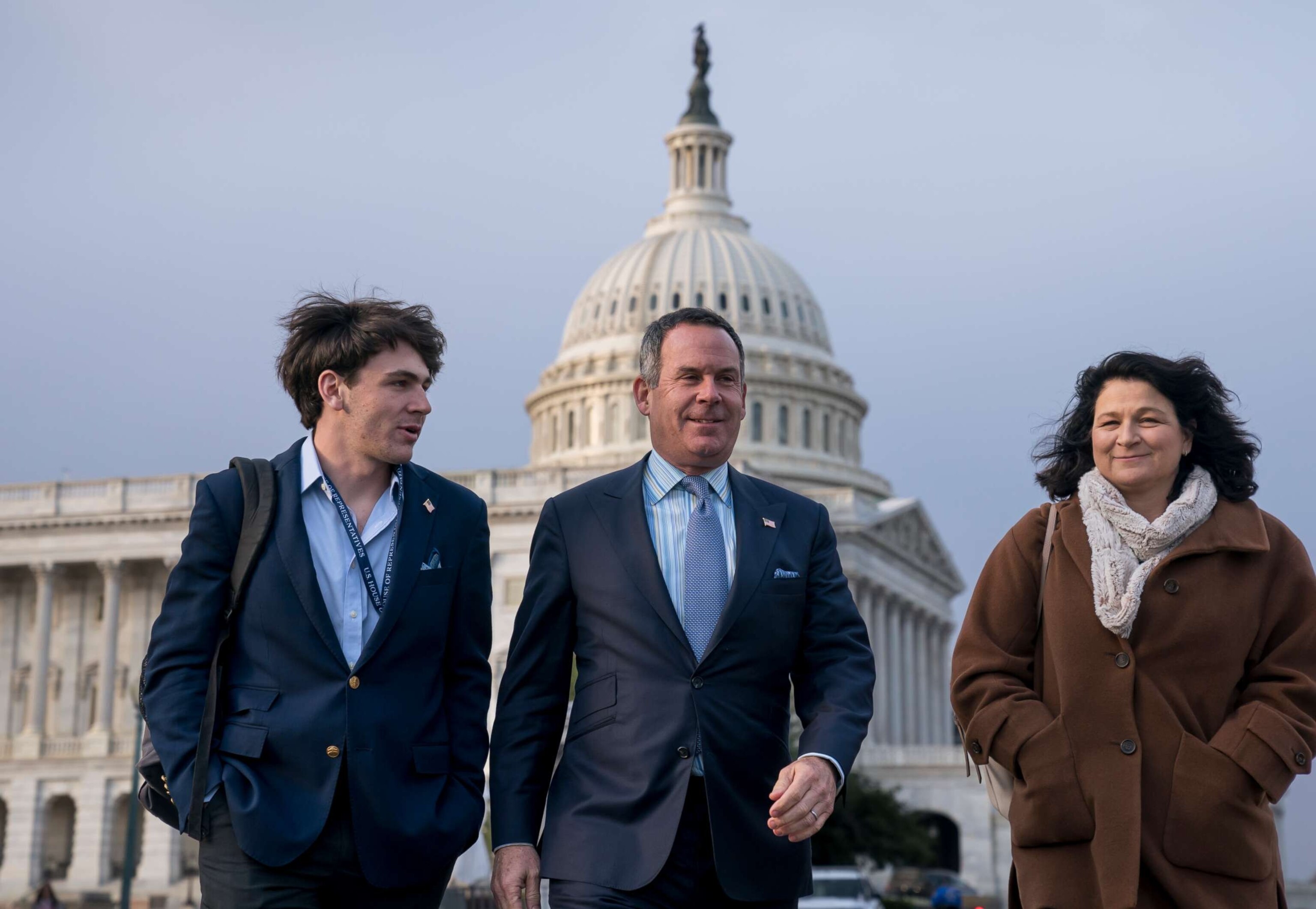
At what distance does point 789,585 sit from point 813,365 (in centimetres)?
9403

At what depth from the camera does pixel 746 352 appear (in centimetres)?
9694

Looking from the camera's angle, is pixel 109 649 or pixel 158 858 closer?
pixel 158 858

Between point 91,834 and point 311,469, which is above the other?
point 311,469

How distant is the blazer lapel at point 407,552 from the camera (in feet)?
25.7

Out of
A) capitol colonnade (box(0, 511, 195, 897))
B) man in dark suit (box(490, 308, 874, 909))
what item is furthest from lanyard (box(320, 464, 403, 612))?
capitol colonnade (box(0, 511, 195, 897))

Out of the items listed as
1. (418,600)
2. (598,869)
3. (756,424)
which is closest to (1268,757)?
(598,869)

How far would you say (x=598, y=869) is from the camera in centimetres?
770

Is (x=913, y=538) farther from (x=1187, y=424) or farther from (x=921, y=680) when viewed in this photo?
(x=1187, y=424)

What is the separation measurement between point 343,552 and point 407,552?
26 cm

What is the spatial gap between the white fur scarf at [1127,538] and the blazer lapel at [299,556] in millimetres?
3074

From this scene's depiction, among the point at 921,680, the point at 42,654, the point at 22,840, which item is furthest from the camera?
the point at 921,680

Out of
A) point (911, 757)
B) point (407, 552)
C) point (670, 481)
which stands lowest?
point (407, 552)

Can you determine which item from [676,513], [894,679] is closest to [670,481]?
[676,513]

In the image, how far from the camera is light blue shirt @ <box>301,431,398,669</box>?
790 cm
